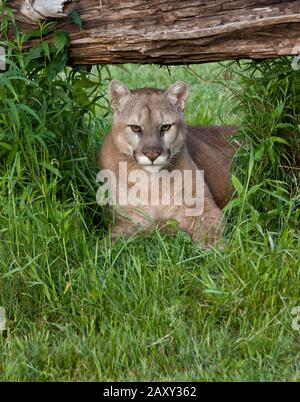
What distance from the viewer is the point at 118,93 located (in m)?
6.45

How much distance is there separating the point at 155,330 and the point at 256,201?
142 cm

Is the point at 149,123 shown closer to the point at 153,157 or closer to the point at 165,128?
the point at 165,128

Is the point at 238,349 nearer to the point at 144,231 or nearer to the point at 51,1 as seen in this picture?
the point at 144,231

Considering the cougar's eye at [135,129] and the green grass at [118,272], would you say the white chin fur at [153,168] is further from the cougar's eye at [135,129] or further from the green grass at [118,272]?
the green grass at [118,272]

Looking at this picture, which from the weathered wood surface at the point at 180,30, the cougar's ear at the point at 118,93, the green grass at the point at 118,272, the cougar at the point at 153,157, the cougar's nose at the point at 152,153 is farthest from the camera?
the cougar's ear at the point at 118,93

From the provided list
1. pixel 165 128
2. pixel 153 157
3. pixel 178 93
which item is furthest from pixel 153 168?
pixel 178 93

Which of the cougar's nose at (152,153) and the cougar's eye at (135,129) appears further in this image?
the cougar's eye at (135,129)

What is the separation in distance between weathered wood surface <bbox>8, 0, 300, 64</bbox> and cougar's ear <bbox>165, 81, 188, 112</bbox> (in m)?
0.41

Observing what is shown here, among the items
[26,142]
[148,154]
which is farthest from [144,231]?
[26,142]

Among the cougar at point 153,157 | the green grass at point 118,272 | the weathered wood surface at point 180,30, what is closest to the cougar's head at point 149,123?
the cougar at point 153,157

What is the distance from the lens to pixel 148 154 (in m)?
6.08

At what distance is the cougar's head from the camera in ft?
20.1

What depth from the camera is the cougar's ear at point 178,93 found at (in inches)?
253

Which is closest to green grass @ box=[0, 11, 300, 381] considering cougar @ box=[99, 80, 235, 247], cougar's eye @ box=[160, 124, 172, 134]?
cougar @ box=[99, 80, 235, 247]
